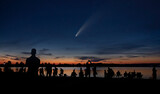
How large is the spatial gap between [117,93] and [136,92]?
4.75ft

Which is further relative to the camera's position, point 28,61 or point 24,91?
point 28,61

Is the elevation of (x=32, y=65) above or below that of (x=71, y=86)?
above

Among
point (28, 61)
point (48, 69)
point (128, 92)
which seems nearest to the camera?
point (128, 92)

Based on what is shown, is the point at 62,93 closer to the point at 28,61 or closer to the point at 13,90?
the point at 13,90

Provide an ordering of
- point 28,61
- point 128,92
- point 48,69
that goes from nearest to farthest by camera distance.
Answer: point 128,92 → point 28,61 → point 48,69

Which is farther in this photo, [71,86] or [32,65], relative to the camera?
[32,65]

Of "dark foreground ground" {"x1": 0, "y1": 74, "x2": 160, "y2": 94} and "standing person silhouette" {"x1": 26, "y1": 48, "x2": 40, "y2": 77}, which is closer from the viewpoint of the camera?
"dark foreground ground" {"x1": 0, "y1": 74, "x2": 160, "y2": 94}

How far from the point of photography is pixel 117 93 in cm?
830

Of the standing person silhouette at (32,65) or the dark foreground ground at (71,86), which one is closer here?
the dark foreground ground at (71,86)

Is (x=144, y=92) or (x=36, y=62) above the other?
(x=36, y=62)

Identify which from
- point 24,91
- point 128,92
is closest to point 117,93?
point 128,92

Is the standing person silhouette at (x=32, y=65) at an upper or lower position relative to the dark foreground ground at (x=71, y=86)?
upper

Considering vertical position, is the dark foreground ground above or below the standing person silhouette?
below

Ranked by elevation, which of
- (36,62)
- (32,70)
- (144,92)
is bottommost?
(144,92)
